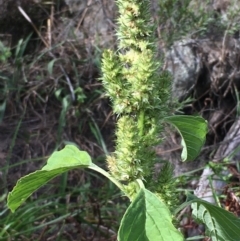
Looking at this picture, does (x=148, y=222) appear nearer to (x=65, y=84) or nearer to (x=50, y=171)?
(x=50, y=171)

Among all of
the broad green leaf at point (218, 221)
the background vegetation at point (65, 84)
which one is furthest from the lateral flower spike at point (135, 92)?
the background vegetation at point (65, 84)

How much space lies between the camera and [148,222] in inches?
44.7

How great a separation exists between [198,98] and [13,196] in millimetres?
2074

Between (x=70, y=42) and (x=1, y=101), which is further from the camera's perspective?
(x=70, y=42)

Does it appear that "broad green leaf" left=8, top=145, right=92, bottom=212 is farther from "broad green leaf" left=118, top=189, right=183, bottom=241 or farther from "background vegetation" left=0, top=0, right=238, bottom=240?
"background vegetation" left=0, top=0, right=238, bottom=240

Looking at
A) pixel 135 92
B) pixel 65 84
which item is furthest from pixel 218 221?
pixel 65 84

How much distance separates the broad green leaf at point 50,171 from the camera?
1249 mm

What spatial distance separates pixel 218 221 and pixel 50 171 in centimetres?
45

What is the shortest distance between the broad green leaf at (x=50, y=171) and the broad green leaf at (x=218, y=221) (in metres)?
0.31

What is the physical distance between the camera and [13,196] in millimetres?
1320

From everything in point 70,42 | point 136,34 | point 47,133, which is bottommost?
point 47,133

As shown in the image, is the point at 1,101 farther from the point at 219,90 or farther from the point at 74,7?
the point at 219,90

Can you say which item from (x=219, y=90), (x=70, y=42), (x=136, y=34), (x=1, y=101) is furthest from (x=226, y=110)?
(x=136, y=34)

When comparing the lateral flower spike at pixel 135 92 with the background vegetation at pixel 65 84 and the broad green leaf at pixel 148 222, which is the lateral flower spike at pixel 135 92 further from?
the background vegetation at pixel 65 84
